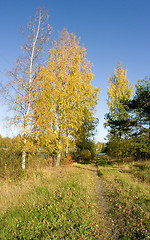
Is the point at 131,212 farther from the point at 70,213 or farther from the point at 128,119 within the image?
the point at 128,119

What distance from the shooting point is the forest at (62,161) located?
4422 mm

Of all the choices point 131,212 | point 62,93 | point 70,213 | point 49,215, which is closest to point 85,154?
point 62,93

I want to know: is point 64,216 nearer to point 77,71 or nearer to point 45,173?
point 45,173

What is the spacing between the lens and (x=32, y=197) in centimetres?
622

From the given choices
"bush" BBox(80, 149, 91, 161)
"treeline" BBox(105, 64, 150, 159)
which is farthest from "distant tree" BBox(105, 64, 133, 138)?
"bush" BBox(80, 149, 91, 161)

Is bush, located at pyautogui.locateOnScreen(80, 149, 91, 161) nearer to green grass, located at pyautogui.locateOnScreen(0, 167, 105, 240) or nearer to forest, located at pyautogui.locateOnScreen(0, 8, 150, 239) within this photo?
forest, located at pyautogui.locateOnScreen(0, 8, 150, 239)

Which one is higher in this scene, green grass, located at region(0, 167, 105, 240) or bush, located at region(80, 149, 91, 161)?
bush, located at region(80, 149, 91, 161)

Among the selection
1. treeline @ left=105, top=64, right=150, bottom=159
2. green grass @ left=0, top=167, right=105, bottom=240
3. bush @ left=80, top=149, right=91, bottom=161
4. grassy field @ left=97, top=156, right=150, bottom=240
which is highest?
treeline @ left=105, top=64, right=150, bottom=159

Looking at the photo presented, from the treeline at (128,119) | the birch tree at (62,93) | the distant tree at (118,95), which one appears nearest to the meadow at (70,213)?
the birch tree at (62,93)

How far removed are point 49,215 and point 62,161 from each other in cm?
1007

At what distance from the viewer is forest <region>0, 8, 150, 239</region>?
4422 mm

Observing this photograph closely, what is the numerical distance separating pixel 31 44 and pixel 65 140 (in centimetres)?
733

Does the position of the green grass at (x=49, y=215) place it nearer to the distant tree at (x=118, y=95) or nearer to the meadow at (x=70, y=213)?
the meadow at (x=70, y=213)

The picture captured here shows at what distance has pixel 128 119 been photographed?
722 inches
